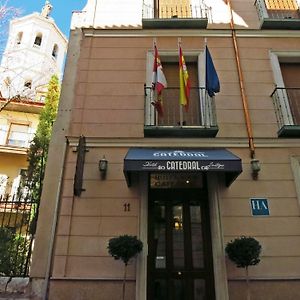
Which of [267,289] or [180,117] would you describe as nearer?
[267,289]

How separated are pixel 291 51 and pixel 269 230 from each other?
5397 millimetres

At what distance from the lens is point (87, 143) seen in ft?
25.0

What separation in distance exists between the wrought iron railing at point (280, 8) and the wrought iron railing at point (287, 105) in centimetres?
306

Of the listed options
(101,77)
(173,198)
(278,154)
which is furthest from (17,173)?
(278,154)

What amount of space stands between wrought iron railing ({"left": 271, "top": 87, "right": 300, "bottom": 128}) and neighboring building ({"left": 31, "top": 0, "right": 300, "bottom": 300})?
3 cm

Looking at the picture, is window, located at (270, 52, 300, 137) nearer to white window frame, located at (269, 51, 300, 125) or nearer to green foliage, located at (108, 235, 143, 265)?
white window frame, located at (269, 51, 300, 125)

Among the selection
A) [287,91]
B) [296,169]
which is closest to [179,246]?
[296,169]

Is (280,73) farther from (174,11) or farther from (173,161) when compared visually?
(173,161)

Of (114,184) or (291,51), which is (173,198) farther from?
(291,51)

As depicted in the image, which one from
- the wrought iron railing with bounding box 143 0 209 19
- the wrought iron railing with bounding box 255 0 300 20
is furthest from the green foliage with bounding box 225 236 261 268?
the wrought iron railing with bounding box 255 0 300 20

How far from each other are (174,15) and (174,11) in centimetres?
20

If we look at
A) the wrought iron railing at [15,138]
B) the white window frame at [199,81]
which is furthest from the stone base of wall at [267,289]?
the wrought iron railing at [15,138]

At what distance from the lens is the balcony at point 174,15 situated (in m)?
9.42

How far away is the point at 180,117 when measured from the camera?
834 cm
